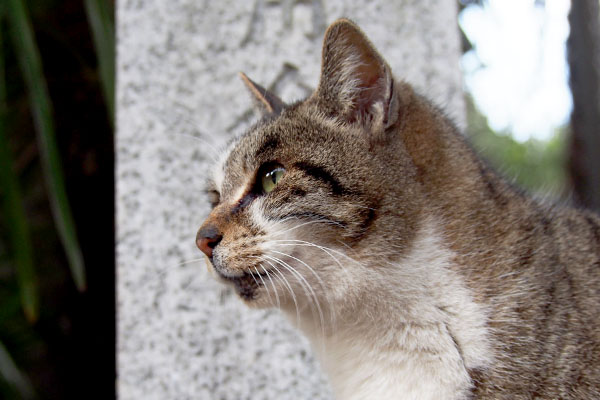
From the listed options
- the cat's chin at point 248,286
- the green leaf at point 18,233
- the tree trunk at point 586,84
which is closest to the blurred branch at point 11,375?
the green leaf at point 18,233

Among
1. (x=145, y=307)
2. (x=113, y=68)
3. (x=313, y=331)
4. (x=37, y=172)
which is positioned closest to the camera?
(x=313, y=331)

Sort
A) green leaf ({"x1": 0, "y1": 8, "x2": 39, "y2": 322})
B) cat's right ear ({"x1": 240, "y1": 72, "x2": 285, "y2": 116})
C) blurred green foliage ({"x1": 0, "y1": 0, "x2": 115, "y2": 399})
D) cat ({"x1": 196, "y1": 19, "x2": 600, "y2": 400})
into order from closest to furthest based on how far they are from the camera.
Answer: cat ({"x1": 196, "y1": 19, "x2": 600, "y2": 400}) < cat's right ear ({"x1": 240, "y1": 72, "x2": 285, "y2": 116}) < green leaf ({"x1": 0, "y1": 8, "x2": 39, "y2": 322}) < blurred green foliage ({"x1": 0, "y1": 0, "x2": 115, "y2": 399})

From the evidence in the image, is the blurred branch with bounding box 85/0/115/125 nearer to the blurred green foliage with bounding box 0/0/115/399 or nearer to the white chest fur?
the blurred green foliage with bounding box 0/0/115/399

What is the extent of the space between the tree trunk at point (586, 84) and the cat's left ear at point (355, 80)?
3.52m

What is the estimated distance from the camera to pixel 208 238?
121 cm

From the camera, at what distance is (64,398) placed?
3.29 metres

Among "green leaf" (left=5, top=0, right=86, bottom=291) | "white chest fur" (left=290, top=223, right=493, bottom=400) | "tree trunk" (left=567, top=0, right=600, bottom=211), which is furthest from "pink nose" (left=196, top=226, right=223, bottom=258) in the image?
"tree trunk" (left=567, top=0, right=600, bottom=211)

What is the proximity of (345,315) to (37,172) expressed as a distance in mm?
2641

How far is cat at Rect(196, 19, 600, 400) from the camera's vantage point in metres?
1.19

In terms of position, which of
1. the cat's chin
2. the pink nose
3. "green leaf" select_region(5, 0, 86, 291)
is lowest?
"green leaf" select_region(5, 0, 86, 291)

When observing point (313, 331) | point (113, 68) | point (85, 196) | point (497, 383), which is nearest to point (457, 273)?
point (497, 383)

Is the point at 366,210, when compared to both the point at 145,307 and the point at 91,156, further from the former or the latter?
the point at 91,156

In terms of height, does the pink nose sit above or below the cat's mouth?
above

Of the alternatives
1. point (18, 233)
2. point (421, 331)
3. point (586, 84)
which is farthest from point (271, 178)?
point (586, 84)
